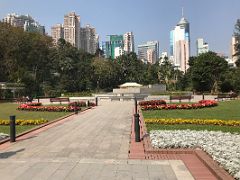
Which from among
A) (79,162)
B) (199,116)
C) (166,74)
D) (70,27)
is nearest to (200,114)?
(199,116)

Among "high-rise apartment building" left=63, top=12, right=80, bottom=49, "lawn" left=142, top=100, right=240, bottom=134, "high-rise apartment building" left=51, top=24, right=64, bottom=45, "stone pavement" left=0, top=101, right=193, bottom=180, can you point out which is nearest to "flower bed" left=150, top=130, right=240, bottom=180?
"stone pavement" left=0, top=101, right=193, bottom=180

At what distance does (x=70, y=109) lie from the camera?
2547 cm

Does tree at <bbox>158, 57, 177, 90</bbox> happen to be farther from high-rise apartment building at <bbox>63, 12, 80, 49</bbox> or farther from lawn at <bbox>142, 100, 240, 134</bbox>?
lawn at <bbox>142, 100, 240, 134</bbox>

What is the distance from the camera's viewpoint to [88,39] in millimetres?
137125

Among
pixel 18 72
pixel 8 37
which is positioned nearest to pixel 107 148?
pixel 8 37

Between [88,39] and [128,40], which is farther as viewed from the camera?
[128,40]

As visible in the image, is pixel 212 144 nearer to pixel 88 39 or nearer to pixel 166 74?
pixel 166 74

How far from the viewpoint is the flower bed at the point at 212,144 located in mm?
7219

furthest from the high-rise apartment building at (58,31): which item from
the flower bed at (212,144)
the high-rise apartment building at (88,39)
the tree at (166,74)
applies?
the flower bed at (212,144)

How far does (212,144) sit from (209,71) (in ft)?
202

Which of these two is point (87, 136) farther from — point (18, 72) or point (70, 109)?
point (18, 72)

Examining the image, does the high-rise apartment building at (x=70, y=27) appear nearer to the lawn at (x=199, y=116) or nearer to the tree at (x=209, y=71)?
the tree at (x=209, y=71)

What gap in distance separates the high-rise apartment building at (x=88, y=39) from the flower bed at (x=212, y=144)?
122154 mm

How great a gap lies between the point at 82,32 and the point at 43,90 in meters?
67.1
